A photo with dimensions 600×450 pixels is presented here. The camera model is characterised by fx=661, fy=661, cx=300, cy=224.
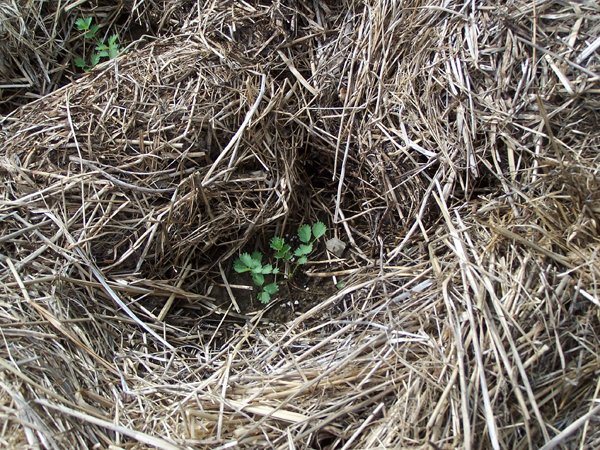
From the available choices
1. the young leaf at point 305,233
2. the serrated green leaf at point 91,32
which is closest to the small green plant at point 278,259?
the young leaf at point 305,233

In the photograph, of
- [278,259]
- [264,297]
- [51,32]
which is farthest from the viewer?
[51,32]

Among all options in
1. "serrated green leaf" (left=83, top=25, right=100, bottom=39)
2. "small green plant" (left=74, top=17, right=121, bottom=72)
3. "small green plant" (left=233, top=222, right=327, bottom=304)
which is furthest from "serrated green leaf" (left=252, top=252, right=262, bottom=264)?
"serrated green leaf" (left=83, top=25, right=100, bottom=39)

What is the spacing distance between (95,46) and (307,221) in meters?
1.05

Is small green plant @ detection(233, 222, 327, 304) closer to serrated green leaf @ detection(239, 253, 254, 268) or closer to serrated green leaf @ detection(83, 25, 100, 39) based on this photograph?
serrated green leaf @ detection(239, 253, 254, 268)

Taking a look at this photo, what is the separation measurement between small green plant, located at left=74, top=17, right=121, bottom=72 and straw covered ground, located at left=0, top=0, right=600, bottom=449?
0.20 feet

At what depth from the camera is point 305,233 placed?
2.12 m

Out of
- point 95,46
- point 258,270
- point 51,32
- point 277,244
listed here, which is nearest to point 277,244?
point 277,244

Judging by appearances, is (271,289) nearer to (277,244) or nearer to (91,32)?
(277,244)

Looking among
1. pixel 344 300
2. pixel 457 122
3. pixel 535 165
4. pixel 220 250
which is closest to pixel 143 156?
pixel 220 250

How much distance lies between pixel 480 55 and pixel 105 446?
1455mm

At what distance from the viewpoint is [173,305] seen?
203cm

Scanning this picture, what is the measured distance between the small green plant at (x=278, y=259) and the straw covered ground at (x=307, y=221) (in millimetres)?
45

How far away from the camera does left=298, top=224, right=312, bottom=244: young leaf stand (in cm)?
211

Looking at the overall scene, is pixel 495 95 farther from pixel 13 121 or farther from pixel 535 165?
pixel 13 121
